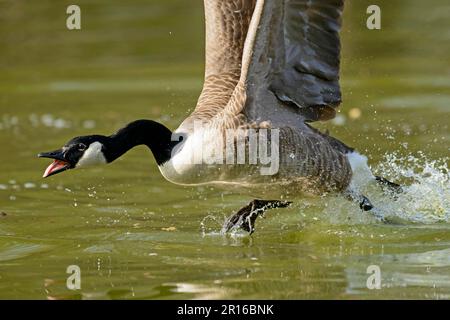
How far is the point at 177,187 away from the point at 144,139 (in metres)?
2.54

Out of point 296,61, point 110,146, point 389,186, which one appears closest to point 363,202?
point 389,186

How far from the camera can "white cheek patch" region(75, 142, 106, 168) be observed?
845cm

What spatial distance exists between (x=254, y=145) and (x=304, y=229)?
46.7 inches

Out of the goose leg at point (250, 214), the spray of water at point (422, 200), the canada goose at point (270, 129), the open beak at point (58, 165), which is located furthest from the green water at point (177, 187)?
the open beak at point (58, 165)

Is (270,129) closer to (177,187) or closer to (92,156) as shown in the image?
(92,156)

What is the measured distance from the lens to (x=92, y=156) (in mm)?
8500

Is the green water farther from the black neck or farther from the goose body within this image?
the black neck

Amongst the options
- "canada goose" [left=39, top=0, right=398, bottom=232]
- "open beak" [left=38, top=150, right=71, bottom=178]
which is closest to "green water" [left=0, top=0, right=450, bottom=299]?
"canada goose" [left=39, top=0, right=398, bottom=232]

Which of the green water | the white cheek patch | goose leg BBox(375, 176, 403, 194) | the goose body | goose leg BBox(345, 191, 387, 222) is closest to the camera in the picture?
the green water

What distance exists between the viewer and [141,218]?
32.8ft

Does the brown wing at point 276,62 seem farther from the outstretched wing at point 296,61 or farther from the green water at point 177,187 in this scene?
the green water at point 177,187

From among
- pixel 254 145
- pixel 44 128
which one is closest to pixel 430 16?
pixel 44 128

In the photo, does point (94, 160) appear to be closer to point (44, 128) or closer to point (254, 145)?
point (254, 145)

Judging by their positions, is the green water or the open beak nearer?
the green water
